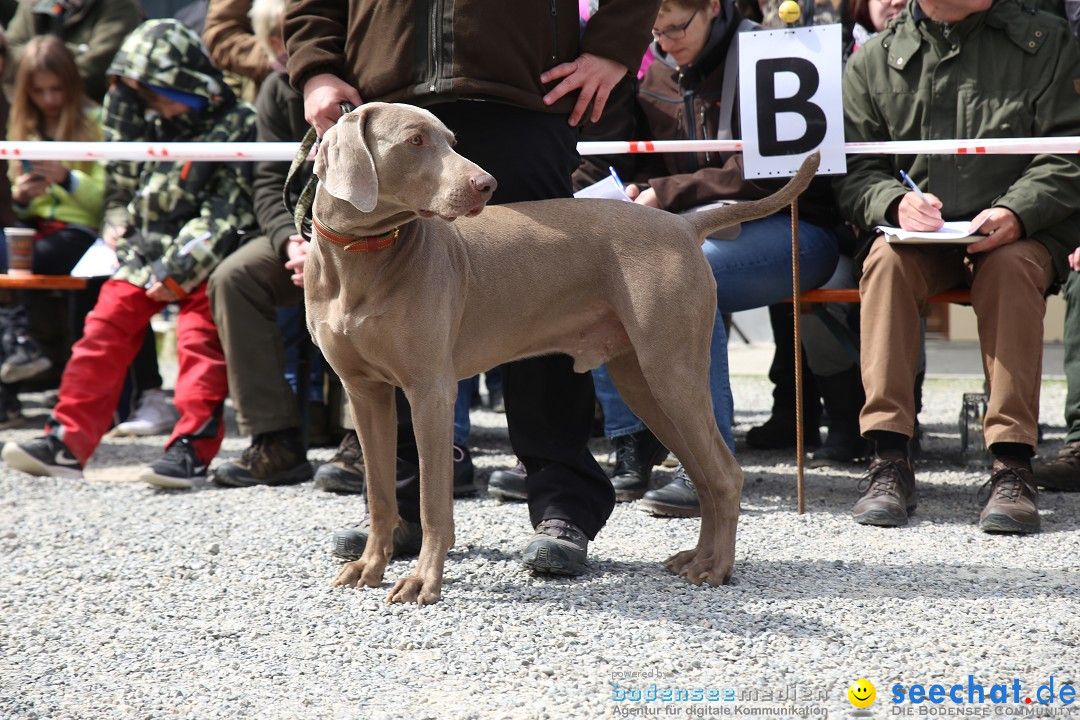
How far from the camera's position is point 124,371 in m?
5.38

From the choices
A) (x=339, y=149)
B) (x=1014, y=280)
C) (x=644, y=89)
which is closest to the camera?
(x=339, y=149)

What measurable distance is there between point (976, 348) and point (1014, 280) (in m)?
5.31

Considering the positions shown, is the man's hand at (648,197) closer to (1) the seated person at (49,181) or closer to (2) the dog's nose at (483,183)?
(2) the dog's nose at (483,183)

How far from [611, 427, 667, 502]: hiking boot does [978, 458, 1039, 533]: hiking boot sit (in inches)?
52.3

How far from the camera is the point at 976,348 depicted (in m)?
9.00

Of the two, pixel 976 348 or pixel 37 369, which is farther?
pixel 976 348

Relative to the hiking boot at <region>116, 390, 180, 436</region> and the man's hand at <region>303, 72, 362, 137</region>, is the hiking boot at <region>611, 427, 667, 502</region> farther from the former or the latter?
the hiking boot at <region>116, 390, 180, 436</region>

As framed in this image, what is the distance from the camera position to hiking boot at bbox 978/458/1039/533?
3.90 m

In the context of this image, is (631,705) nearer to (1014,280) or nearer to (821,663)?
(821,663)

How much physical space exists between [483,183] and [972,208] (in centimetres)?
247

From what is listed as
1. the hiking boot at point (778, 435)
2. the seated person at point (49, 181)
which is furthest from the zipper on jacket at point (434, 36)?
the seated person at point (49, 181)

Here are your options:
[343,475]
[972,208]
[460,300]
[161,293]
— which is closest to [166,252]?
[161,293]

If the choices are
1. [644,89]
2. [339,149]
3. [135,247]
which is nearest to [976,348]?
[644,89]

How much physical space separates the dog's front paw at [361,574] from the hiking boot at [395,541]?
0.80ft
